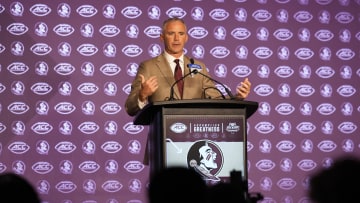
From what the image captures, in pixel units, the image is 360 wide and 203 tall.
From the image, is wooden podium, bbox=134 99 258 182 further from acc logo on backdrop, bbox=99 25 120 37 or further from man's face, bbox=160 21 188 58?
acc logo on backdrop, bbox=99 25 120 37

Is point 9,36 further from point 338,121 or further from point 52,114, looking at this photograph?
point 338,121

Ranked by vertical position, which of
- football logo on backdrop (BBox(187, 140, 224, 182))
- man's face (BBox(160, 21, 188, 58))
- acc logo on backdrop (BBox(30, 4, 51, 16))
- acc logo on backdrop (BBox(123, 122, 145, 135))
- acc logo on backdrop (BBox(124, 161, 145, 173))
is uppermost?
acc logo on backdrop (BBox(30, 4, 51, 16))

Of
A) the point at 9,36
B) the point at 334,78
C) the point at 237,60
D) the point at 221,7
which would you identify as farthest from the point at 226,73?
the point at 9,36

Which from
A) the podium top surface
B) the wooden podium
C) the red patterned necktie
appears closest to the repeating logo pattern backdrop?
the red patterned necktie

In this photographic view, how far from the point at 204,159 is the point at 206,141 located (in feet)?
0.39

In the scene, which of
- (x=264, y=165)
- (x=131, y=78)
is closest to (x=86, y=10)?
(x=131, y=78)

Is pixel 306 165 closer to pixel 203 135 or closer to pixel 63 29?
pixel 63 29

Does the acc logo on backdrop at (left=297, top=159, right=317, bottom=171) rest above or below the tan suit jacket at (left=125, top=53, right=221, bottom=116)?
below

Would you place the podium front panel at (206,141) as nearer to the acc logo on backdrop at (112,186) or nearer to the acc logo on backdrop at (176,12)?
the acc logo on backdrop at (112,186)

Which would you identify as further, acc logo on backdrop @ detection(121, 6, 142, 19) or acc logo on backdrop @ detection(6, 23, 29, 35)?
acc logo on backdrop @ detection(121, 6, 142, 19)

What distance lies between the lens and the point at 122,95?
706cm

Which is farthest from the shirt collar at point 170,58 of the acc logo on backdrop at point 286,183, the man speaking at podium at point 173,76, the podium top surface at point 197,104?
the acc logo on backdrop at point 286,183

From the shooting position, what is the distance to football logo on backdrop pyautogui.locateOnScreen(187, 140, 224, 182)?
4.25 metres

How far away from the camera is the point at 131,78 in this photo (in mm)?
7109
